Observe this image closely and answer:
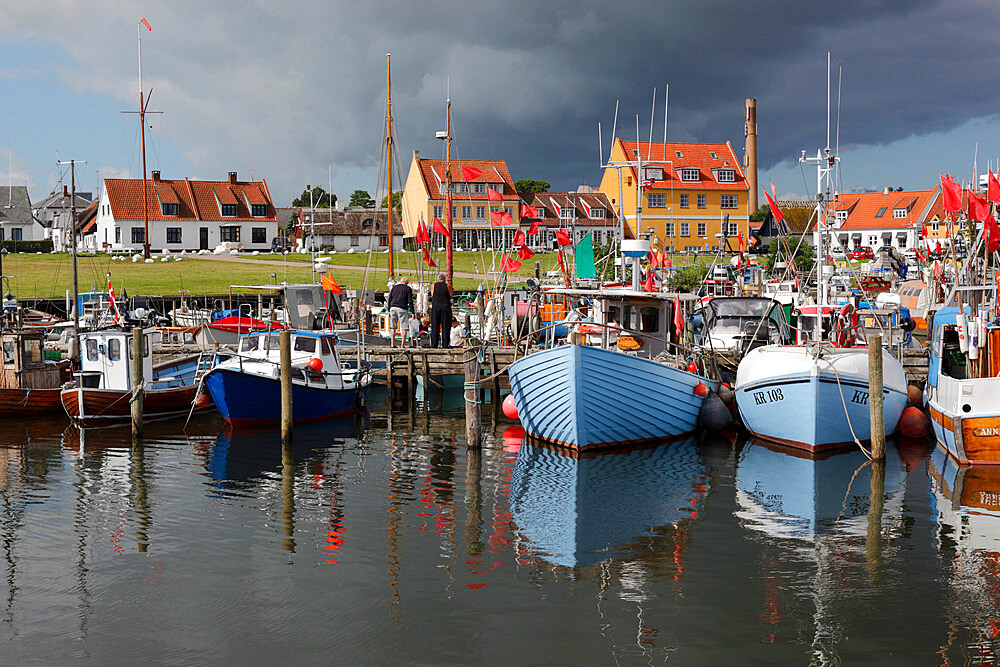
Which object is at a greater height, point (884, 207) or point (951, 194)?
point (884, 207)

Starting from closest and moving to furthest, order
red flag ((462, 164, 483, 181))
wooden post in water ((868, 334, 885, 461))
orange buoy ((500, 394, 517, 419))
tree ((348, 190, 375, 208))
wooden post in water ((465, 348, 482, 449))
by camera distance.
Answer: wooden post in water ((868, 334, 885, 461)) < wooden post in water ((465, 348, 482, 449)) < orange buoy ((500, 394, 517, 419)) < red flag ((462, 164, 483, 181)) < tree ((348, 190, 375, 208))

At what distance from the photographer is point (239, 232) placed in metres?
88.2

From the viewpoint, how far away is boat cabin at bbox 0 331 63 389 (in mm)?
26391

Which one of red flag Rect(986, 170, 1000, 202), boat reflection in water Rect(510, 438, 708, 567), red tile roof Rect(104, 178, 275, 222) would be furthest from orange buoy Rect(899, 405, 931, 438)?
red tile roof Rect(104, 178, 275, 222)

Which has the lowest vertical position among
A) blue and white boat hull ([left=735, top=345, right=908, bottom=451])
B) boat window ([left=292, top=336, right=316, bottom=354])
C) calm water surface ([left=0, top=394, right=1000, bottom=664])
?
calm water surface ([left=0, top=394, right=1000, bottom=664])

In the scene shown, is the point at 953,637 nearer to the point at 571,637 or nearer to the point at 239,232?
the point at 571,637

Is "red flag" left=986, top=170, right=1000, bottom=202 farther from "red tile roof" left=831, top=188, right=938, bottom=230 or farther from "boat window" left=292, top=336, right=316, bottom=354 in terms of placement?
"red tile roof" left=831, top=188, right=938, bottom=230

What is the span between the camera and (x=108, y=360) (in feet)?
86.0

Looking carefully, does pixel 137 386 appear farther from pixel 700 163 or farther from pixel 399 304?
pixel 700 163

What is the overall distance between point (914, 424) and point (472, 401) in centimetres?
1010

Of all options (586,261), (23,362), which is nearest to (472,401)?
(586,261)

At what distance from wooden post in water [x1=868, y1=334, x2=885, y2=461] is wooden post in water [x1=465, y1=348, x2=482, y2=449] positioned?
7.94 metres

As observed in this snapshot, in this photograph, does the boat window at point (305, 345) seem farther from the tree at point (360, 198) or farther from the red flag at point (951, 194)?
A: the tree at point (360, 198)

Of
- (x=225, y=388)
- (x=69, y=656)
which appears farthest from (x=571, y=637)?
(x=225, y=388)
